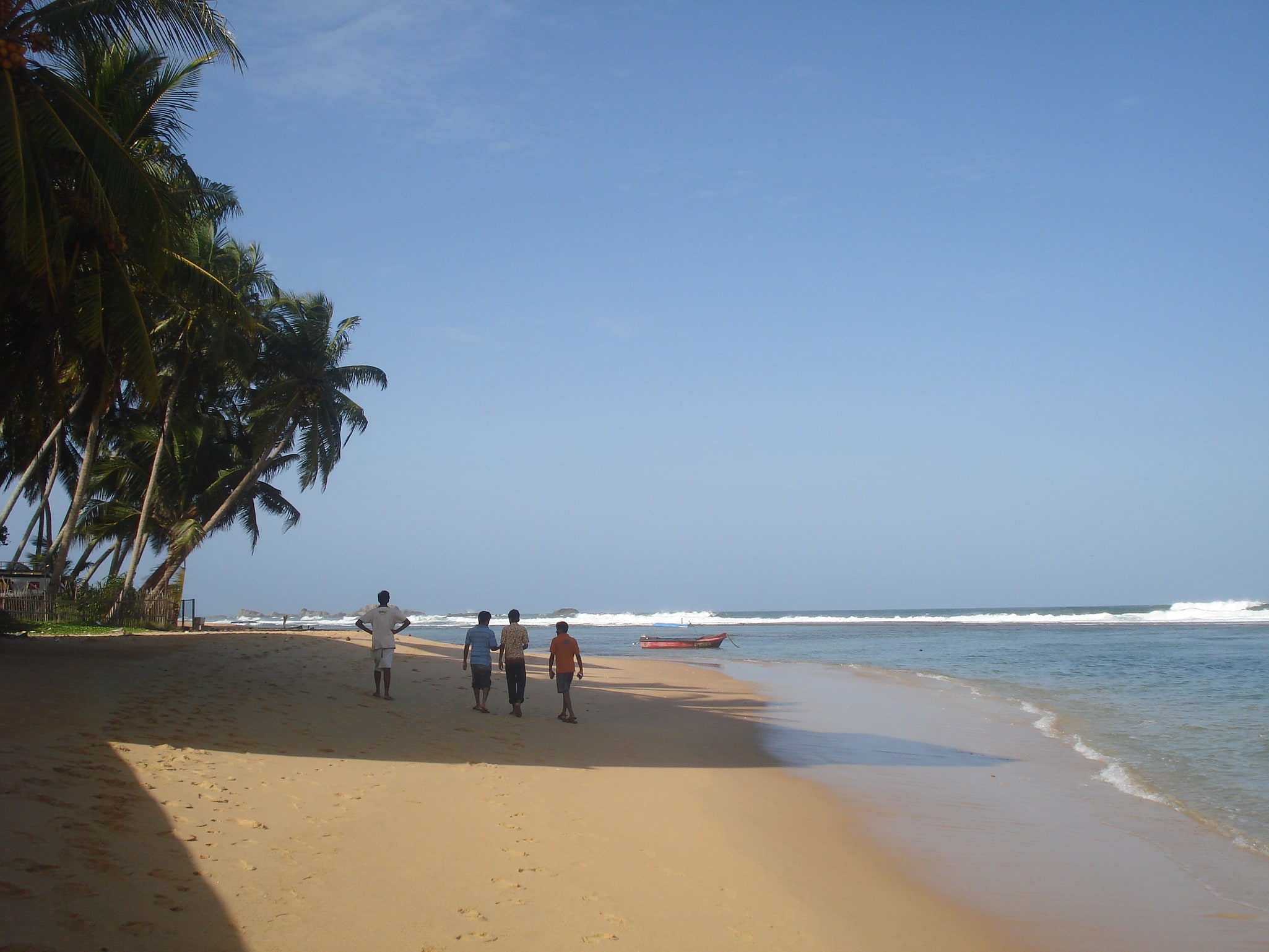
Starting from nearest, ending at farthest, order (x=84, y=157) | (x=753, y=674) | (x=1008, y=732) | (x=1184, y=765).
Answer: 1. (x=84, y=157)
2. (x=1184, y=765)
3. (x=1008, y=732)
4. (x=753, y=674)

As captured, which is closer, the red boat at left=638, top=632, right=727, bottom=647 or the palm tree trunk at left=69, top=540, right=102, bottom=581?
the palm tree trunk at left=69, top=540, right=102, bottom=581

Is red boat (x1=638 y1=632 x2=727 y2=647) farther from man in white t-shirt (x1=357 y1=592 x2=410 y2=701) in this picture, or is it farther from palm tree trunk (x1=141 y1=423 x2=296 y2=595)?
man in white t-shirt (x1=357 y1=592 x2=410 y2=701)

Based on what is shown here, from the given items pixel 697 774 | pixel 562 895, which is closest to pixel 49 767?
pixel 562 895

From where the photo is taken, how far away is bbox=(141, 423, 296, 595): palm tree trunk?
93.5ft

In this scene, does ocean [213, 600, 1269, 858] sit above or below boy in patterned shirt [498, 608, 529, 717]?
below

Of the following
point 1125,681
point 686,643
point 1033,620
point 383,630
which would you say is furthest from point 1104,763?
point 1033,620

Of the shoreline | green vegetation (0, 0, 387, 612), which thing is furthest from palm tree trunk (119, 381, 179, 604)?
the shoreline

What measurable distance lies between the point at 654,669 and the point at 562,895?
79.1 feet

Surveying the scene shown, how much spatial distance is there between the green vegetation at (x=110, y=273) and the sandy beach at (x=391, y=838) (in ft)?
14.5

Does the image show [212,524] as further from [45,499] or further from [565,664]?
[565,664]

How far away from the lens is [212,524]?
94.8 ft

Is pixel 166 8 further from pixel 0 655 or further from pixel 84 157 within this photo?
pixel 0 655

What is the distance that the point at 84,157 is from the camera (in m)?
9.73

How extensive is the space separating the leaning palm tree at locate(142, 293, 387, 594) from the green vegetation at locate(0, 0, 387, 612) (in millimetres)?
118
